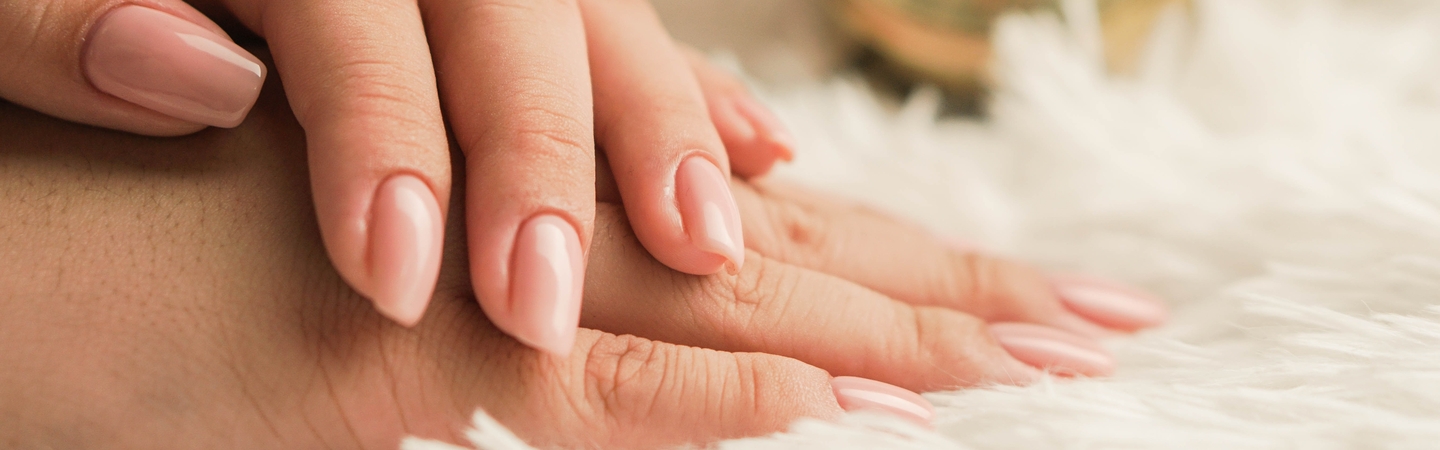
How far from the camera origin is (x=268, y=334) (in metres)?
0.49

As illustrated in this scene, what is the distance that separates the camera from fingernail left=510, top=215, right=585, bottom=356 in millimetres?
432

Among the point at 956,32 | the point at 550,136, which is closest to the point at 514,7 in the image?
the point at 550,136

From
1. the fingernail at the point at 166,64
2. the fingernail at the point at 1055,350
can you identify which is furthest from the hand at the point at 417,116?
the fingernail at the point at 1055,350

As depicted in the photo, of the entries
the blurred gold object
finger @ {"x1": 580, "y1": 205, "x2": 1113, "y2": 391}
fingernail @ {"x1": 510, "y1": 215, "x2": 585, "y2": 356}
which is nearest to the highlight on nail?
fingernail @ {"x1": 510, "y1": 215, "x2": 585, "y2": 356}

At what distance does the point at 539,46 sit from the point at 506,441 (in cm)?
23

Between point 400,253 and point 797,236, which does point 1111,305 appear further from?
point 400,253

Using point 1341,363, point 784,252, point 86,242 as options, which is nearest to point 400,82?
point 86,242

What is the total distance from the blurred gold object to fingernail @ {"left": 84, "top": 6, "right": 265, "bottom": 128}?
30.3 inches

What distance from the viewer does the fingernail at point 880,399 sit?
0.52m

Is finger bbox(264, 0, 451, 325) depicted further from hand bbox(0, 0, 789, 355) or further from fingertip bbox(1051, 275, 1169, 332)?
fingertip bbox(1051, 275, 1169, 332)

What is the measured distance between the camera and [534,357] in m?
0.50

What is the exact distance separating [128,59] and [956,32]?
33.1 inches

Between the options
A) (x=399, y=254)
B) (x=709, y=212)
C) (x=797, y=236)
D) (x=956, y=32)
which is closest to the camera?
(x=399, y=254)

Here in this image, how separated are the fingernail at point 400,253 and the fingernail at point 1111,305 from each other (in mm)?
499
